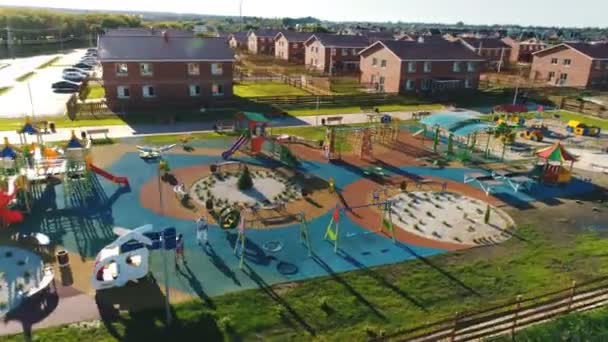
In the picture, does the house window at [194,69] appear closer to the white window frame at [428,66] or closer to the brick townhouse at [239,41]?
the white window frame at [428,66]


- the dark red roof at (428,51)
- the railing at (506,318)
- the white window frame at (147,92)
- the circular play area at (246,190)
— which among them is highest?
the dark red roof at (428,51)

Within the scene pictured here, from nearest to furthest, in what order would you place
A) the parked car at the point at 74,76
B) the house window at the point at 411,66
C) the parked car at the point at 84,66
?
1. the house window at the point at 411,66
2. the parked car at the point at 74,76
3. the parked car at the point at 84,66

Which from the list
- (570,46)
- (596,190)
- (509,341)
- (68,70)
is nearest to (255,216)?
(509,341)

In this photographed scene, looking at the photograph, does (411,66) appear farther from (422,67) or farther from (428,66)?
(428,66)

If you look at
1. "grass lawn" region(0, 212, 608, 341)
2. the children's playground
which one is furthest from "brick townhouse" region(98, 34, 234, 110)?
"grass lawn" region(0, 212, 608, 341)

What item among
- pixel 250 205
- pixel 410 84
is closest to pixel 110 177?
pixel 250 205

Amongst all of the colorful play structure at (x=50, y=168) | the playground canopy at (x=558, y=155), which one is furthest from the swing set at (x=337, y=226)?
the playground canopy at (x=558, y=155)

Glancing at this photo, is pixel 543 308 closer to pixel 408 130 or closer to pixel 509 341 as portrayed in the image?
pixel 509 341
